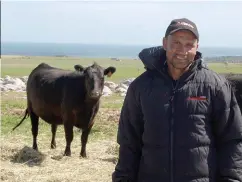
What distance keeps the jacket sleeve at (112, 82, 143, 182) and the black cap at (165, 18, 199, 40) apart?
56 centimetres

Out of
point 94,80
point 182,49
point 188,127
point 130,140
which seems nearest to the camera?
point 188,127

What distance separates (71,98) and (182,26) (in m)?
7.17

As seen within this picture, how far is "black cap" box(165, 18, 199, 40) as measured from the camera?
3458 millimetres

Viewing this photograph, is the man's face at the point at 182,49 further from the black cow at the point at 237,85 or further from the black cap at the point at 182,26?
the black cow at the point at 237,85

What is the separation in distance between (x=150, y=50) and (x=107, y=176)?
16.3 feet

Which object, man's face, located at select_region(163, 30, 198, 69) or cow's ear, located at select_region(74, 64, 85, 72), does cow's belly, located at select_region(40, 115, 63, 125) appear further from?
man's face, located at select_region(163, 30, 198, 69)

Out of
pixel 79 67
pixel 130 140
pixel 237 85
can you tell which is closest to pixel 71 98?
pixel 79 67

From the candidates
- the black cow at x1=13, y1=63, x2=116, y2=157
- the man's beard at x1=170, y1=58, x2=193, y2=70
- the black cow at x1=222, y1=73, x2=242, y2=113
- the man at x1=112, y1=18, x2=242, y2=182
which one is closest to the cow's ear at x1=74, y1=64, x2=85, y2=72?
the black cow at x1=13, y1=63, x2=116, y2=157

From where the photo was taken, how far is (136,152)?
12.2 ft

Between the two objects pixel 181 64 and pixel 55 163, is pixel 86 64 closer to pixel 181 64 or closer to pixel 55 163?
pixel 55 163

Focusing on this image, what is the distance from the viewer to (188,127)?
3414 millimetres

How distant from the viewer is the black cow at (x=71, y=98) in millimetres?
10258

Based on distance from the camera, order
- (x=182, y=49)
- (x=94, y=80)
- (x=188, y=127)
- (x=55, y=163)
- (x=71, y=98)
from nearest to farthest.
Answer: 1. (x=188, y=127)
2. (x=182, y=49)
3. (x=55, y=163)
4. (x=94, y=80)
5. (x=71, y=98)

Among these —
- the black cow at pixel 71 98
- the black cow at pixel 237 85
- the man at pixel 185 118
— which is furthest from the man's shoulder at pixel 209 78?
the black cow at pixel 71 98
